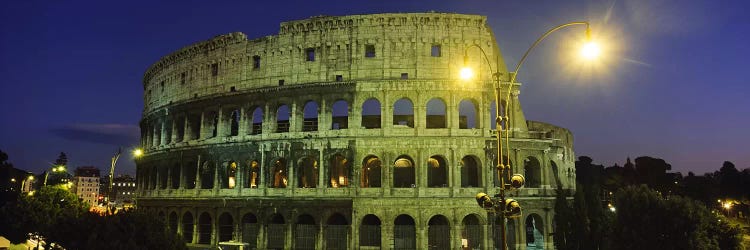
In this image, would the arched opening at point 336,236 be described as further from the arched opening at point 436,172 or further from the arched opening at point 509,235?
the arched opening at point 509,235

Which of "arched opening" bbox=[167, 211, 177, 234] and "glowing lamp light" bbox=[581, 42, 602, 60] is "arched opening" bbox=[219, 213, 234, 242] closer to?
"arched opening" bbox=[167, 211, 177, 234]

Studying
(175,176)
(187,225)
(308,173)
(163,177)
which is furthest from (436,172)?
(163,177)

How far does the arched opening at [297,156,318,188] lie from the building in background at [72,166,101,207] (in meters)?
153

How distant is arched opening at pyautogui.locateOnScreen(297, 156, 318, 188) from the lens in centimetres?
3350

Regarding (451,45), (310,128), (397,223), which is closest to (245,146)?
(310,128)

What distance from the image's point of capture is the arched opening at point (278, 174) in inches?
1312

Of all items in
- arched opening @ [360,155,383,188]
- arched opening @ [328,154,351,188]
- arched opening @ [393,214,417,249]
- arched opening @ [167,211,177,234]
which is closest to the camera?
arched opening @ [393,214,417,249]

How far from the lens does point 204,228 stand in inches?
1436

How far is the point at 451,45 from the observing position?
31.8 m

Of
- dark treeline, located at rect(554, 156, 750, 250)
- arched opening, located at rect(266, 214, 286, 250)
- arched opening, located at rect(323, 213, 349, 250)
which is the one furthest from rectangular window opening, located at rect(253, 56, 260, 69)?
dark treeline, located at rect(554, 156, 750, 250)

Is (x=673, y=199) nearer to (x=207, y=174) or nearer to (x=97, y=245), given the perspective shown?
(x=97, y=245)

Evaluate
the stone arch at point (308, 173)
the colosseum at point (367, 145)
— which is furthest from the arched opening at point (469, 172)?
the stone arch at point (308, 173)

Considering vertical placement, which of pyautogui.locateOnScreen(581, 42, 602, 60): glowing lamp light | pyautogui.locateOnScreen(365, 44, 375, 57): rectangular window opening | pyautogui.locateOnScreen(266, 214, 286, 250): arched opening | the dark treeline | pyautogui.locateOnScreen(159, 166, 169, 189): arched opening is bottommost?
pyautogui.locateOnScreen(266, 214, 286, 250): arched opening

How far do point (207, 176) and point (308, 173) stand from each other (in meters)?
9.71
